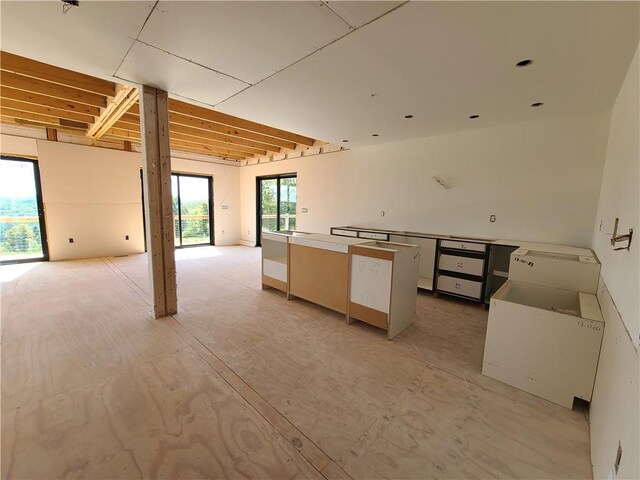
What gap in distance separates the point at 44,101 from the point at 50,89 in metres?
0.67

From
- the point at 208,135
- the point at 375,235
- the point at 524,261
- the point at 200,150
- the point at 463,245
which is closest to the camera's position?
the point at 524,261

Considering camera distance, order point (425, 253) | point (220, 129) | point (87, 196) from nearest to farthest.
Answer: point (425, 253)
point (220, 129)
point (87, 196)

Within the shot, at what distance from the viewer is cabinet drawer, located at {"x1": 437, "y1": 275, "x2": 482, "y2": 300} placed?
143 inches

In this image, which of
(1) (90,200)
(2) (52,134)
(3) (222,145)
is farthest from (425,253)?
(2) (52,134)

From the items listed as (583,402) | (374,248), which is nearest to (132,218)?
(374,248)

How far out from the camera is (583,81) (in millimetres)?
2387

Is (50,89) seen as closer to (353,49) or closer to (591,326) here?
(353,49)

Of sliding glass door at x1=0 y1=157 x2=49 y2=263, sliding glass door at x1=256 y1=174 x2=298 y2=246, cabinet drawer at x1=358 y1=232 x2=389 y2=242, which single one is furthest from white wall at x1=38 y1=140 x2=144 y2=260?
cabinet drawer at x1=358 y1=232 x2=389 y2=242

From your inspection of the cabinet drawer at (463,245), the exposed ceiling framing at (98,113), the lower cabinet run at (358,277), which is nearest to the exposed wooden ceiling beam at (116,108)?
the exposed ceiling framing at (98,113)

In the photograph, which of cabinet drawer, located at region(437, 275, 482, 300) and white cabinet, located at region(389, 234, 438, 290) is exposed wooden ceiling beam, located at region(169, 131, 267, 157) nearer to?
white cabinet, located at region(389, 234, 438, 290)

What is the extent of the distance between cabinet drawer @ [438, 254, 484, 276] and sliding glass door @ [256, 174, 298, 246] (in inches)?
171

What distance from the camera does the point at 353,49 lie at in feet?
6.72

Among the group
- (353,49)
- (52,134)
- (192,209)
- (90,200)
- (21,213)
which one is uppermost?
(52,134)

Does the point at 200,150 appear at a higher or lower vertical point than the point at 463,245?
higher
